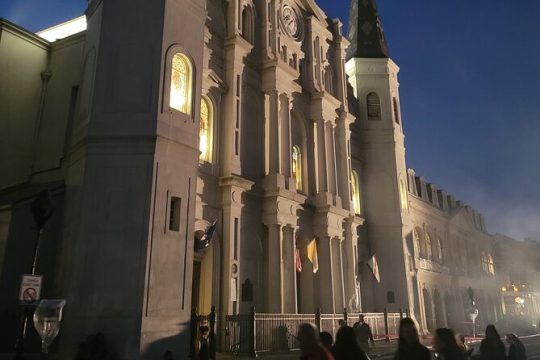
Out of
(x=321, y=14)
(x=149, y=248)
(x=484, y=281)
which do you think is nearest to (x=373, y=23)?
(x=321, y=14)

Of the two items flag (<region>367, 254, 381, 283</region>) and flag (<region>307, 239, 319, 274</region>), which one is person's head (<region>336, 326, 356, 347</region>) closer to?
flag (<region>307, 239, 319, 274</region>)

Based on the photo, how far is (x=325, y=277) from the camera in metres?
23.7

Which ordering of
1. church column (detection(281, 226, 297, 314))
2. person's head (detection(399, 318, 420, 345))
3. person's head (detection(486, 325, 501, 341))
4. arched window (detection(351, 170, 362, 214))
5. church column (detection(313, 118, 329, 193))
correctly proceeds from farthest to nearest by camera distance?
1. arched window (detection(351, 170, 362, 214))
2. church column (detection(313, 118, 329, 193))
3. church column (detection(281, 226, 297, 314))
4. person's head (detection(486, 325, 501, 341))
5. person's head (detection(399, 318, 420, 345))

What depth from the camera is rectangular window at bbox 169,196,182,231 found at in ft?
47.3

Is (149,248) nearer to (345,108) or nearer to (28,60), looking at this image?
(28,60)

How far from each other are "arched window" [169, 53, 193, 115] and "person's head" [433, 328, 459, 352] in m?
12.4

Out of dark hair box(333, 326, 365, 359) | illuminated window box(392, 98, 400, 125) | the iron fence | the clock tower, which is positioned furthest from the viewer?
illuminated window box(392, 98, 400, 125)

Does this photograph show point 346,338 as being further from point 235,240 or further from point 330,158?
point 330,158

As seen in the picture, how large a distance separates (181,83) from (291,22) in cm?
1197

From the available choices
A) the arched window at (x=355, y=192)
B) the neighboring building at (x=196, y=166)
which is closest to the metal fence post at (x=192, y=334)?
the neighboring building at (x=196, y=166)

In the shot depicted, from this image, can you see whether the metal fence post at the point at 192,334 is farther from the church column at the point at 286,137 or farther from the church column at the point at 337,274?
the church column at the point at 337,274

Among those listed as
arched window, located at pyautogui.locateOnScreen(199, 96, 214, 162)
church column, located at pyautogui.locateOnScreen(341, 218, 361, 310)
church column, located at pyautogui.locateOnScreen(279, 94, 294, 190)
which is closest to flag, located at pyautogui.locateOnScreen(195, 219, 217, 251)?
arched window, located at pyautogui.locateOnScreen(199, 96, 214, 162)

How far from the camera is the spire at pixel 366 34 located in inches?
1340

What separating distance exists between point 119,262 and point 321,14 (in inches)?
835
